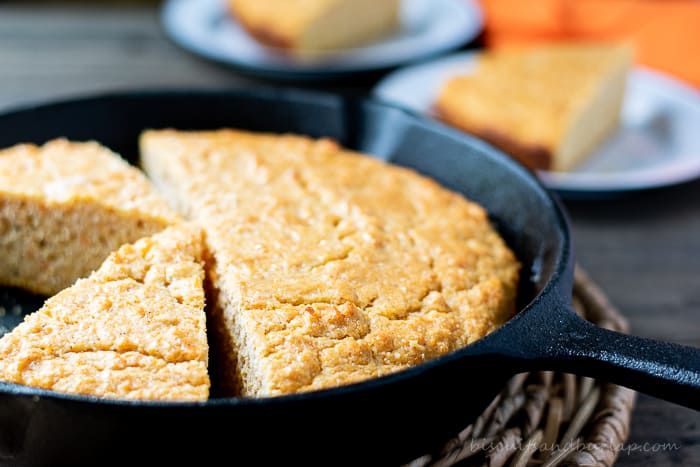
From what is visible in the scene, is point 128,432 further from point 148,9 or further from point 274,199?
point 148,9

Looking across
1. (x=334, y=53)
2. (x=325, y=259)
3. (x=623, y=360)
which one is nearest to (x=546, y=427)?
(x=623, y=360)

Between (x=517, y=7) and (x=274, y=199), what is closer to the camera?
(x=274, y=199)

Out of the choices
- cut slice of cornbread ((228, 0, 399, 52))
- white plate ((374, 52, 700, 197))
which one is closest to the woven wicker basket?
white plate ((374, 52, 700, 197))

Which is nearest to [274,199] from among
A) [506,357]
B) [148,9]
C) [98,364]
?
[98,364]

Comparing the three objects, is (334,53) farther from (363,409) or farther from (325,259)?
(363,409)

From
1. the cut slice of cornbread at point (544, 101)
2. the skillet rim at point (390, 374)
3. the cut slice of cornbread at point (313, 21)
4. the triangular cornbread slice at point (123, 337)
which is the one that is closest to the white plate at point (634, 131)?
the cut slice of cornbread at point (544, 101)

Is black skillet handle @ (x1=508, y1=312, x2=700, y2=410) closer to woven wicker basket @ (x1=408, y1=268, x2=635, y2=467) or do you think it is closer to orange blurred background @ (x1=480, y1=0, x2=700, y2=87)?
woven wicker basket @ (x1=408, y1=268, x2=635, y2=467)

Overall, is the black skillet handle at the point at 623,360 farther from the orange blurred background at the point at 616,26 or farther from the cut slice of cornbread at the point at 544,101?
the orange blurred background at the point at 616,26
